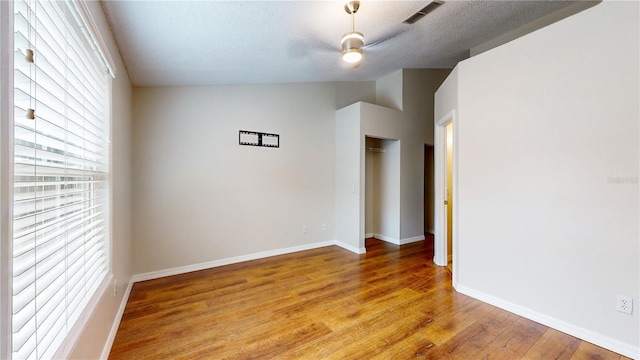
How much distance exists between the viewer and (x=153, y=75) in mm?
2922

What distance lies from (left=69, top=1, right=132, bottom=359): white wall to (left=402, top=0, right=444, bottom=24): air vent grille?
105 inches

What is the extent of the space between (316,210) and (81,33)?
3662 millimetres

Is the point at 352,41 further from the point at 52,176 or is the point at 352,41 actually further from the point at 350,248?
the point at 350,248

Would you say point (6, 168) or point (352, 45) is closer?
point (6, 168)

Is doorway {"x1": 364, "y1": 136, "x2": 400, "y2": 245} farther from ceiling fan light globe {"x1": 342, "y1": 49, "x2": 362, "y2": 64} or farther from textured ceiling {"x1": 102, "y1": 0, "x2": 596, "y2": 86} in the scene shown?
ceiling fan light globe {"x1": 342, "y1": 49, "x2": 362, "y2": 64}

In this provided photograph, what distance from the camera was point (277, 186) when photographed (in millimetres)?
4180

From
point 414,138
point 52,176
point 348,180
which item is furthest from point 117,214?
point 414,138

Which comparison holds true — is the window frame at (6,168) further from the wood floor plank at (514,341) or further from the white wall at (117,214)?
the wood floor plank at (514,341)

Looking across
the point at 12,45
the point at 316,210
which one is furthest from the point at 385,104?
the point at 12,45

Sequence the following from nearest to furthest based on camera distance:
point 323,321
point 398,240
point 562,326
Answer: point 562,326
point 323,321
point 398,240

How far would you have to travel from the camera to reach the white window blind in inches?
33.5

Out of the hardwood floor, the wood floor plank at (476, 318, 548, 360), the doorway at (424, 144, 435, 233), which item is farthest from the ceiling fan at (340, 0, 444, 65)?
the doorway at (424, 144, 435, 233)

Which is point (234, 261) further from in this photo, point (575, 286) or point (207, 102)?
point (575, 286)

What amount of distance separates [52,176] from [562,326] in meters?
3.59
